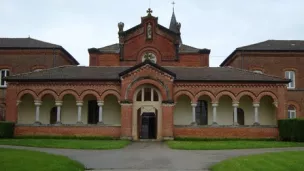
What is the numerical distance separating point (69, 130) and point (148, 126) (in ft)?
25.0

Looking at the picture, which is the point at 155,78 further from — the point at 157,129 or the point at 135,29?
the point at 135,29

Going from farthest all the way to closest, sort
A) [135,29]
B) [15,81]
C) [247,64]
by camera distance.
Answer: [247,64] → [135,29] → [15,81]

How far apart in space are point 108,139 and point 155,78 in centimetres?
637

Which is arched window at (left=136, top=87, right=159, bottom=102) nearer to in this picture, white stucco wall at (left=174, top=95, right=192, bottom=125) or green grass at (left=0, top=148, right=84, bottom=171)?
white stucco wall at (left=174, top=95, right=192, bottom=125)

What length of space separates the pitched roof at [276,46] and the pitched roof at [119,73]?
8777mm

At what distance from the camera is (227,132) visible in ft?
99.0

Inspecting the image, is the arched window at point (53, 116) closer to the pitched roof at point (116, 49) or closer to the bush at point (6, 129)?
the bush at point (6, 129)

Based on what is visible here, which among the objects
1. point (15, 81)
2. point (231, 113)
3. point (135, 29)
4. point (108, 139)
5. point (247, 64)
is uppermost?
point (135, 29)

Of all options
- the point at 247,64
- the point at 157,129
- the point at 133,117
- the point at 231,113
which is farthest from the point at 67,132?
the point at 247,64

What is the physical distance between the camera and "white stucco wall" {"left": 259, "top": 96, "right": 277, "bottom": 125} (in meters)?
33.3

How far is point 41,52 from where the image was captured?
42.6 metres

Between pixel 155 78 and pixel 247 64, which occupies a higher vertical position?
pixel 247 64

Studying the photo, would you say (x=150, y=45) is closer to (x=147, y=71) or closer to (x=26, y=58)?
(x=147, y=71)

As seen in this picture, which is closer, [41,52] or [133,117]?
[133,117]
